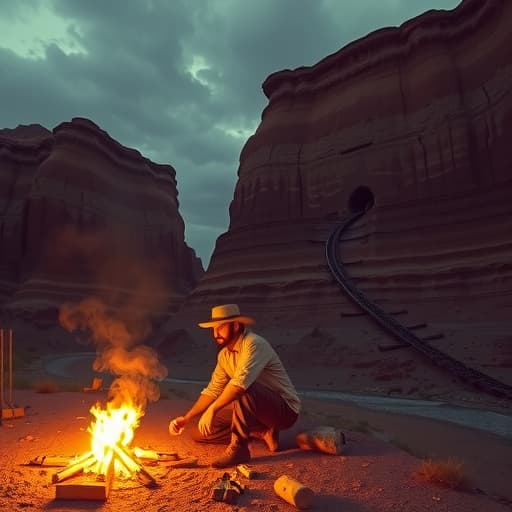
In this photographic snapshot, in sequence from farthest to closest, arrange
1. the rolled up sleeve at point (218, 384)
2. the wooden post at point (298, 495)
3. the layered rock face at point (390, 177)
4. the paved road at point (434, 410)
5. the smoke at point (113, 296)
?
the smoke at point (113, 296), the layered rock face at point (390, 177), the paved road at point (434, 410), the rolled up sleeve at point (218, 384), the wooden post at point (298, 495)

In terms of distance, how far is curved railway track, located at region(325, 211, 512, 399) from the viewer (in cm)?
1552

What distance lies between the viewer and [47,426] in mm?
8047

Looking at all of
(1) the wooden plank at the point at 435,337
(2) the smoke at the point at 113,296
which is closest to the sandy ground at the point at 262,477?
(1) the wooden plank at the point at 435,337

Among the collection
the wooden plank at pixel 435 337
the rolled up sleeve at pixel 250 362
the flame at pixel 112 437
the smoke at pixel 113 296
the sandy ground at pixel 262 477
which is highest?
the smoke at pixel 113 296

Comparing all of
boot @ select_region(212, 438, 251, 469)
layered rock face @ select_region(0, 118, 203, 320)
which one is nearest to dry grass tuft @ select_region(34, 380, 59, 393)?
boot @ select_region(212, 438, 251, 469)

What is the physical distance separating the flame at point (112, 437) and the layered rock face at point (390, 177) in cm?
1732

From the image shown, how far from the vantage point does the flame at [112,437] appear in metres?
5.18

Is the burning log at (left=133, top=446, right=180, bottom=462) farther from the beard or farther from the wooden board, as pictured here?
the beard

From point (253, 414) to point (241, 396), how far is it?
289 millimetres

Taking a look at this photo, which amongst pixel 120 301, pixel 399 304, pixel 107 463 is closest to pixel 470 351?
pixel 399 304

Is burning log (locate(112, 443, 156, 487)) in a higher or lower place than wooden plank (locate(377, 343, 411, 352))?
lower

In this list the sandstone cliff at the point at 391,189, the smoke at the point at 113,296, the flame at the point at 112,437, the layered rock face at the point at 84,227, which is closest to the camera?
the flame at the point at 112,437

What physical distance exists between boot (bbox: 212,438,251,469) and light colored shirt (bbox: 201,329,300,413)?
2.30ft

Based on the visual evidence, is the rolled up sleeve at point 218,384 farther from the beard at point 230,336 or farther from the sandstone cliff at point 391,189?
the sandstone cliff at point 391,189
